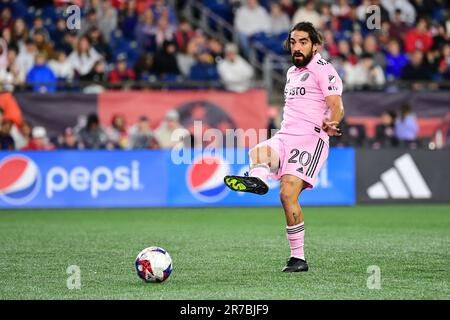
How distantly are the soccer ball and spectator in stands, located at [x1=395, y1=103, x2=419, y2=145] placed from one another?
13.6m

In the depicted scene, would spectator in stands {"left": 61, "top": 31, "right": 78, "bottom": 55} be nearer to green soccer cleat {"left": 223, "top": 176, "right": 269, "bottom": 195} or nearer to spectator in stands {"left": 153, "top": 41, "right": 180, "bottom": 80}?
spectator in stands {"left": 153, "top": 41, "right": 180, "bottom": 80}

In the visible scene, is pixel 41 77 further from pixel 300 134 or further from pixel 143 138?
pixel 300 134

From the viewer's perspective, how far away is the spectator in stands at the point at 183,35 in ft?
77.2

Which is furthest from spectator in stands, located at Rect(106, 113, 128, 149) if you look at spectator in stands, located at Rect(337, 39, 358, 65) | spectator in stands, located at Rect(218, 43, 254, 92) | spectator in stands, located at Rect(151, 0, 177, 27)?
spectator in stands, located at Rect(337, 39, 358, 65)

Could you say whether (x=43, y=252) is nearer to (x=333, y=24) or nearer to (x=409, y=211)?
(x=409, y=211)

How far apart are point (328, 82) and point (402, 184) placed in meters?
11.4

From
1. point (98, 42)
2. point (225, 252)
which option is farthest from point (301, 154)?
point (98, 42)

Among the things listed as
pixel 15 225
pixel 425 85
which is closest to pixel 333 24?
pixel 425 85

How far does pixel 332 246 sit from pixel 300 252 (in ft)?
8.63

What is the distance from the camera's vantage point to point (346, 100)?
22672 mm

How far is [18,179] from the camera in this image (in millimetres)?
20141

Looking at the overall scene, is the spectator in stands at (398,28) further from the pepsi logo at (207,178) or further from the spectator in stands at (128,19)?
the pepsi logo at (207,178)

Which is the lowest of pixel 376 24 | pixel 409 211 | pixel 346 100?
pixel 409 211

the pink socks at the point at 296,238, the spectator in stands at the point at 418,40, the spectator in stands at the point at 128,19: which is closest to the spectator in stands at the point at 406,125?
the spectator in stands at the point at 418,40
